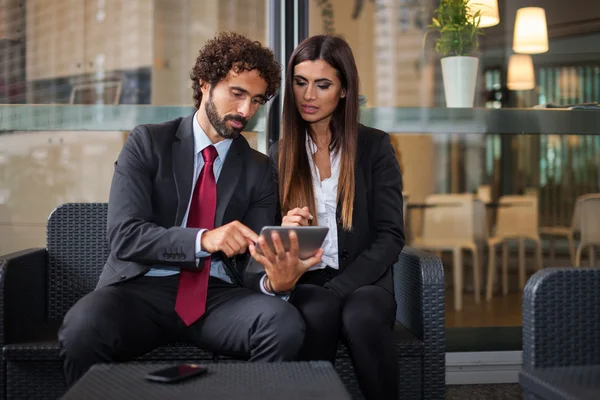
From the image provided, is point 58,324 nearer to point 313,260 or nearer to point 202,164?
point 202,164

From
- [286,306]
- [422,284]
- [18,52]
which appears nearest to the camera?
[286,306]

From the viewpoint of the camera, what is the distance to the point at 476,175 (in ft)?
11.8

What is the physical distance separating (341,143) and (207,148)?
0.53 metres

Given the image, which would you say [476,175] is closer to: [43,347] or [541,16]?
[541,16]

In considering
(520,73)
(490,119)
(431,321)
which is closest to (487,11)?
(520,73)

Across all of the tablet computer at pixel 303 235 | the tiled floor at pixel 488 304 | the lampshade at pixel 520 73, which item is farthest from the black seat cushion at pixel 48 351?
the lampshade at pixel 520 73

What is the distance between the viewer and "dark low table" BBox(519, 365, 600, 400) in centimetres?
168

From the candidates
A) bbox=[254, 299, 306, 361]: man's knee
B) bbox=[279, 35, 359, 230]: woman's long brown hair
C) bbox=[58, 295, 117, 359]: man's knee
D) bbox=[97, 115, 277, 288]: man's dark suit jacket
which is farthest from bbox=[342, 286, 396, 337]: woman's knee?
bbox=[58, 295, 117, 359]: man's knee

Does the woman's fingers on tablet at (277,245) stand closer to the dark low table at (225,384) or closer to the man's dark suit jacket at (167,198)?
the man's dark suit jacket at (167,198)

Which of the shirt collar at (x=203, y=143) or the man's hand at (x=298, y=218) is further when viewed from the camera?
the shirt collar at (x=203, y=143)

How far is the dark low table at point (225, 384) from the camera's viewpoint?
1.53 meters

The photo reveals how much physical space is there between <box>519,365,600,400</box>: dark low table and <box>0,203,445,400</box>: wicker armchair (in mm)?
551

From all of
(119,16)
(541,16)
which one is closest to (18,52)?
(119,16)

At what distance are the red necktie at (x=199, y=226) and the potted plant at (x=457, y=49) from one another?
144 cm
